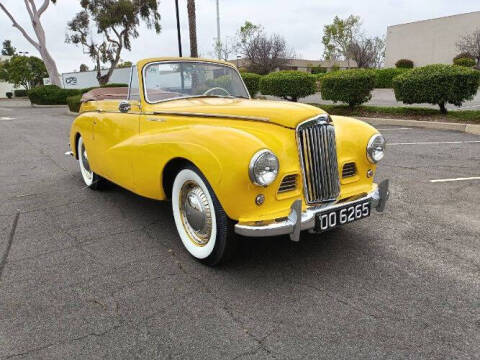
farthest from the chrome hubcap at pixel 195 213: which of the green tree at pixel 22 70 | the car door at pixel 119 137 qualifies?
the green tree at pixel 22 70

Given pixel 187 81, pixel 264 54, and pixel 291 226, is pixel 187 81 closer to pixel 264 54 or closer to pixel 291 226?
pixel 291 226

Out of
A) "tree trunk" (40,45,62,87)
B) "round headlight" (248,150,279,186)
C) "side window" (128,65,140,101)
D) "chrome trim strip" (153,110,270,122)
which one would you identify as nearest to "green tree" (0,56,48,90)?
"tree trunk" (40,45,62,87)

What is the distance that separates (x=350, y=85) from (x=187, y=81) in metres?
9.51

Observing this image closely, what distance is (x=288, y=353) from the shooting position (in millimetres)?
1963

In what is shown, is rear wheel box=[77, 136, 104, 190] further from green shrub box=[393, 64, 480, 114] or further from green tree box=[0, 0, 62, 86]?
green tree box=[0, 0, 62, 86]

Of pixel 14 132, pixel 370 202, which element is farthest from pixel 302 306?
pixel 14 132

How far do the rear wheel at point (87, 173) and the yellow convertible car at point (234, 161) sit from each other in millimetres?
1211

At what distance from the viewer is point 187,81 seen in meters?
3.95

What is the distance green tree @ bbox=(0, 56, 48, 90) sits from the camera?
173ft

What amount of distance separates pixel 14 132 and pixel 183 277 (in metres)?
11.7

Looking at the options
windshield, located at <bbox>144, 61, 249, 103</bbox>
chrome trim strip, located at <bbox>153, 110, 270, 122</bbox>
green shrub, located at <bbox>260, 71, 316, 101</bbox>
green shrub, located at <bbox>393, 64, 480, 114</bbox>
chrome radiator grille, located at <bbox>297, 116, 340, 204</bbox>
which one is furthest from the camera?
green shrub, located at <bbox>260, 71, 316, 101</bbox>

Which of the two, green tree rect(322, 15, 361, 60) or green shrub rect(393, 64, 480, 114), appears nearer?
green shrub rect(393, 64, 480, 114)

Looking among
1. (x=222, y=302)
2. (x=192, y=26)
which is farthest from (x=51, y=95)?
(x=222, y=302)

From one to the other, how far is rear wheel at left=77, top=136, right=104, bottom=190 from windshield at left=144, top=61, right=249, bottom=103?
180 centimetres
